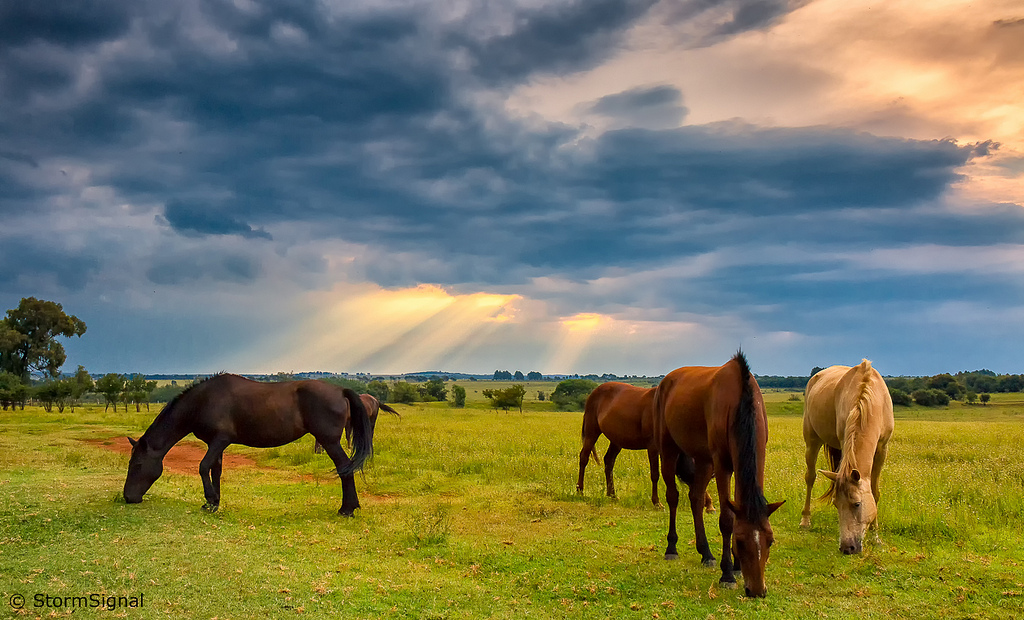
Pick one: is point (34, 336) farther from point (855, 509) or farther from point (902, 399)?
point (902, 399)

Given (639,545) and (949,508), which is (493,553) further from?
(949,508)

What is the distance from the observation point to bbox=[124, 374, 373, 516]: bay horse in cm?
1105

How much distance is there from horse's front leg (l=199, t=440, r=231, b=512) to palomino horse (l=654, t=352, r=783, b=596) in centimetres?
767

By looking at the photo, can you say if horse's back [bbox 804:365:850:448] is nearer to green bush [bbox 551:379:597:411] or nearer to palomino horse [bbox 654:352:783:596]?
palomino horse [bbox 654:352:783:596]

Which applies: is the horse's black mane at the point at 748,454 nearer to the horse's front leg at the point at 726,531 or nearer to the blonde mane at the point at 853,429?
the horse's front leg at the point at 726,531

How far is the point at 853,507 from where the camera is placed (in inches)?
313

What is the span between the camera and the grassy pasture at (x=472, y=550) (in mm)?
6473

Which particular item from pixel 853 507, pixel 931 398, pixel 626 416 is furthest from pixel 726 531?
pixel 931 398

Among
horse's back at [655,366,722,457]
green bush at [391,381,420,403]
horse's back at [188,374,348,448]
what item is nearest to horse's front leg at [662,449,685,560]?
horse's back at [655,366,722,457]

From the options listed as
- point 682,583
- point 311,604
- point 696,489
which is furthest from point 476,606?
point 696,489

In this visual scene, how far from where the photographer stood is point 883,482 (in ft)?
42.6

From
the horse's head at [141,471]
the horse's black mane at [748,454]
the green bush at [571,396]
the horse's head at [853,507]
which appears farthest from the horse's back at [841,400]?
the green bush at [571,396]

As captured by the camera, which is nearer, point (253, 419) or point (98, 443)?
point (253, 419)

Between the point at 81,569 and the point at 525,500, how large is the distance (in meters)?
7.78
